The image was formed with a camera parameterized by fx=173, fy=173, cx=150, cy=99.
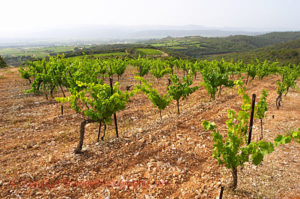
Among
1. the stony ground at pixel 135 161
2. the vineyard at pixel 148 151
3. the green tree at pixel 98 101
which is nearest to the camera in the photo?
the vineyard at pixel 148 151

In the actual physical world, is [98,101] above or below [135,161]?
above

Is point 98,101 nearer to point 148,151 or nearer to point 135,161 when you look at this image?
point 135,161

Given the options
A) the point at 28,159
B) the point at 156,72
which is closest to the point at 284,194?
the point at 28,159

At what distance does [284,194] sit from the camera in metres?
5.67

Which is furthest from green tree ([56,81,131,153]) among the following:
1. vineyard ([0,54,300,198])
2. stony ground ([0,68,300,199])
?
stony ground ([0,68,300,199])

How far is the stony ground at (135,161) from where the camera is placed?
6.14m

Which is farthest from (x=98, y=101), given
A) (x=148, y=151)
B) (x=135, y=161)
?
(x=148, y=151)

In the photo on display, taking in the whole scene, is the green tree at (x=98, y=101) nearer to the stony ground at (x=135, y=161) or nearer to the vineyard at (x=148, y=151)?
the vineyard at (x=148, y=151)

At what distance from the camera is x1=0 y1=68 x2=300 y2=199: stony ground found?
6145 millimetres

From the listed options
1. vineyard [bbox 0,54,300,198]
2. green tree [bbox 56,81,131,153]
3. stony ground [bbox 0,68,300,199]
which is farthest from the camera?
green tree [bbox 56,81,131,153]

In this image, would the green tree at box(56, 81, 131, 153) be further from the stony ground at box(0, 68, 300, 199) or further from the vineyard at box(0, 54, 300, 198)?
the stony ground at box(0, 68, 300, 199)

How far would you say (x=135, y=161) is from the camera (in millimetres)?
7723

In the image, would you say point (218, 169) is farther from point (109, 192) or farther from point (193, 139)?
point (109, 192)

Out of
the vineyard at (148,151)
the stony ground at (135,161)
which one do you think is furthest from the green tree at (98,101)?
the stony ground at (135,161)
